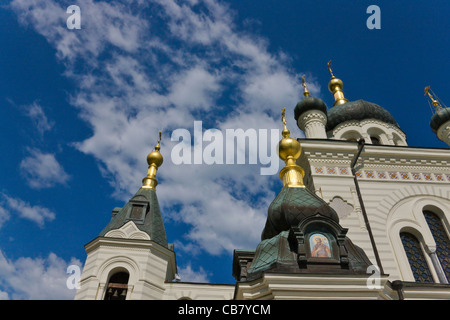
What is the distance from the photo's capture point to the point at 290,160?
41.6 ft

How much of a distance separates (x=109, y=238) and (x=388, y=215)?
10.1 metres

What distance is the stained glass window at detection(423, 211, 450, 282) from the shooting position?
1127 cm

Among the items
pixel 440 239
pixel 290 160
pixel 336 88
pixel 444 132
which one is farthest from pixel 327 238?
pixel 336 88

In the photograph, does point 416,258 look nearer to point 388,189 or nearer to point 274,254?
point 388,189

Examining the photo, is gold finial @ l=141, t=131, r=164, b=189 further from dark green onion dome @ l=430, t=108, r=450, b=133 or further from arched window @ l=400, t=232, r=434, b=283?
dark green onion dome @ l=430, t=108, r=450, b=133

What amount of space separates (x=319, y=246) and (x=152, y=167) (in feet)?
38.4

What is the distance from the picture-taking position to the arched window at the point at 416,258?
1089 cm

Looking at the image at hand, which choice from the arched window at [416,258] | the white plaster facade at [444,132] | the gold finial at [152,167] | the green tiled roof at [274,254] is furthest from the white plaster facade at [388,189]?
the gold finial at [152,167]

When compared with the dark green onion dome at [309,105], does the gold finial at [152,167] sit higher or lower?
lower

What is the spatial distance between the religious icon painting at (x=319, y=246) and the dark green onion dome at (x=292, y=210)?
2.01 ft

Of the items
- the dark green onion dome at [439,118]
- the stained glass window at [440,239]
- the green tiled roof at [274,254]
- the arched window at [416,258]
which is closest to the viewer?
the green tiled roof at [274,254]

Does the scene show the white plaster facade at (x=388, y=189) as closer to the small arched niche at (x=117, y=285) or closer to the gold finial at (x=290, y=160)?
the gold finial at (x=290, y=160)
